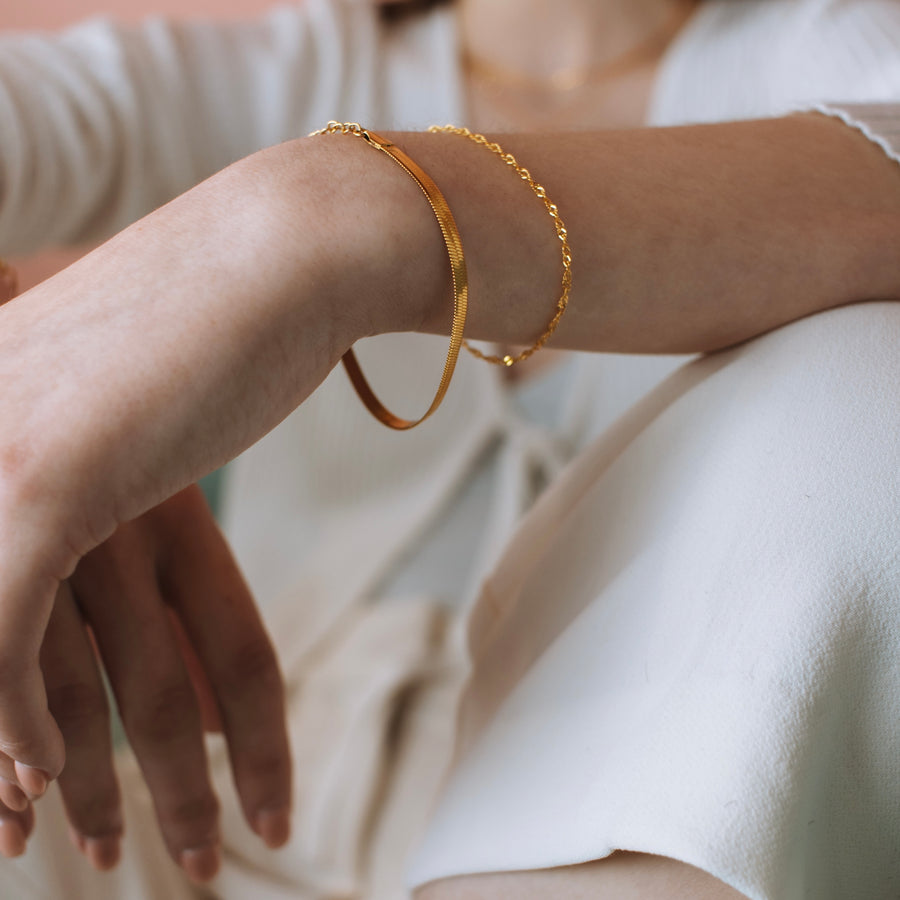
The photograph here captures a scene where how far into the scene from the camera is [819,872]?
0.42 m

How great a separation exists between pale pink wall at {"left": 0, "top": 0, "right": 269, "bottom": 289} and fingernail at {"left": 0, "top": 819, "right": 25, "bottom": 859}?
3.58 ft

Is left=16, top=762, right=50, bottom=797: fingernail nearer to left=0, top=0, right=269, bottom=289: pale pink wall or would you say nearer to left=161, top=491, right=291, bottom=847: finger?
left=161, top=491, right=291, bottom=847: finger

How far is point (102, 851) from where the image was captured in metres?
0.51

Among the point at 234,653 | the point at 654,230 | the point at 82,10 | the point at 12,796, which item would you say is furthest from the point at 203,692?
the point at 82,10

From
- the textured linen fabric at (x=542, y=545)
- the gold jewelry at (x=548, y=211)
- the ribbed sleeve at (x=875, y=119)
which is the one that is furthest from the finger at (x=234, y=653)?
the ribbed sleeve at (x=875, y=119)

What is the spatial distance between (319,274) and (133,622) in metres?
0.24

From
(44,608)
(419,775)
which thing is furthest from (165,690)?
(419,775)

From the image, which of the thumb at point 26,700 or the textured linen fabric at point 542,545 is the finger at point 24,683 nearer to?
the thumb at point 26,700

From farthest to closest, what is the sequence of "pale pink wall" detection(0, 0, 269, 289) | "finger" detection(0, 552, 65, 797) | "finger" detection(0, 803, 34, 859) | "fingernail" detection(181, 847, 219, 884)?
"pale pink wall" detection(0, 0, 269, 289), "fingernail" detection(181, 847, 219, 884), "finger" detection(0, 803, 34, 859), "finger" detection(0, 552, 65, 797)

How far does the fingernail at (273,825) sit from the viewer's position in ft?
1.86

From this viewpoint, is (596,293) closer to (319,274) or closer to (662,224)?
(662,224)

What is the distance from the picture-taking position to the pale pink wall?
57.8 inches

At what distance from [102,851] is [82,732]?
0.08 metres

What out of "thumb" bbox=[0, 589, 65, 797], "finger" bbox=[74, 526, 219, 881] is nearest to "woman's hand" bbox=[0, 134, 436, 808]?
"thumb" bbox=[0, 589, 65, 797]
